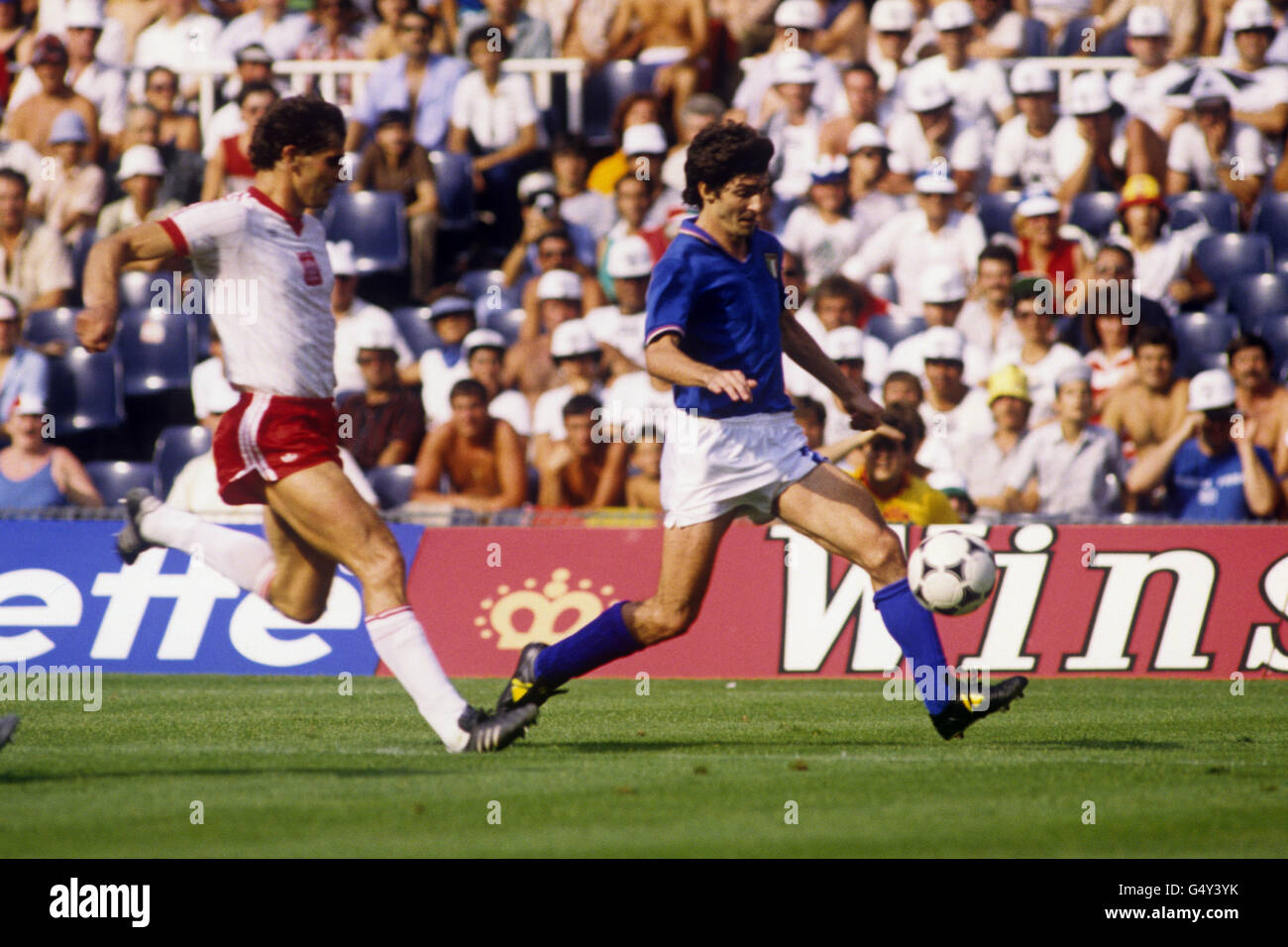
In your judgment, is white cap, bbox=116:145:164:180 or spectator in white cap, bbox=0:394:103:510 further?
white cap, bbox=116:145:164:180

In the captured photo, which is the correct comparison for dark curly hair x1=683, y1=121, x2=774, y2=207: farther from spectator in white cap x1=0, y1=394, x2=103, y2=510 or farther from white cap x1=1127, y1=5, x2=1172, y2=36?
white cap x1=1127, y1=5, x2=1172, y2=36

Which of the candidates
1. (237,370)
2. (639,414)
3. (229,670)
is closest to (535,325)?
(639,414)

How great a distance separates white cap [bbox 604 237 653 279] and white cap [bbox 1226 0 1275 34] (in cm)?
604

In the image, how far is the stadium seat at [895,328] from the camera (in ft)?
48.5

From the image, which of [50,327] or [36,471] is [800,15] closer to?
[50,327]

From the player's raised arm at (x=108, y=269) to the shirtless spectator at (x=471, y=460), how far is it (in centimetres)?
646

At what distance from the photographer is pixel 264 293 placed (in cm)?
763

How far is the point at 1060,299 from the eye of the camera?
47.1 feet

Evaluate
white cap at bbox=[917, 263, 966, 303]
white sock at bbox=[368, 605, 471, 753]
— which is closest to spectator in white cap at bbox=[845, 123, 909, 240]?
white cap at bbox=[917, 263, 966, 303]

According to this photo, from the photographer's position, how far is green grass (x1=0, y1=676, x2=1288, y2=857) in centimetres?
566

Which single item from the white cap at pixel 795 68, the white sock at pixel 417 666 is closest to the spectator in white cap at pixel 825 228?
the white cap at pixel 795 68

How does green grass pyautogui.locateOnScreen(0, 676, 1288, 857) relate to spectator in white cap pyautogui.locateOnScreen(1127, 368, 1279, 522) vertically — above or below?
below

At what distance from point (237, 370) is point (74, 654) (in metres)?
5.69

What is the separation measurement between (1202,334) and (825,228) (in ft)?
10.5
